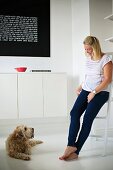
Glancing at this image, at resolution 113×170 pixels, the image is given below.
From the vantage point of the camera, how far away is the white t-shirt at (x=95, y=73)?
2428 mm

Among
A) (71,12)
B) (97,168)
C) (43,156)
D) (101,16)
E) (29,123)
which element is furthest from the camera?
(71,12)

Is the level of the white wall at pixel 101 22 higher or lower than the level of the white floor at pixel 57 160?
higher

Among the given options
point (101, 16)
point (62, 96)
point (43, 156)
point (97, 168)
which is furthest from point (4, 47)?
point (97, 168)

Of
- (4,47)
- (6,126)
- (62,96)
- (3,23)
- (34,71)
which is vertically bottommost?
(6,126)

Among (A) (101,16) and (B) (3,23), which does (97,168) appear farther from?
(B) (3,23)

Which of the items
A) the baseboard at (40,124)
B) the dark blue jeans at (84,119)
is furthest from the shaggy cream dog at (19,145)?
the baseboard at (40,124)

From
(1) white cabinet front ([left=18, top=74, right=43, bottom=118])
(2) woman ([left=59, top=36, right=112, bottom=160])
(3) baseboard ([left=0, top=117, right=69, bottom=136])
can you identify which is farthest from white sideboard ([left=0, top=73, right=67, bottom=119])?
(2) woman ([left=59, top=36, right=112, bottom=160])

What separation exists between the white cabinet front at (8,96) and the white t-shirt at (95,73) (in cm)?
143

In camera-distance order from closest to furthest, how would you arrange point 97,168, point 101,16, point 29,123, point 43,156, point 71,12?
1. point 97,168
2. point 43,156
3. point 101,16
4. point 29,123
5. point 71,12

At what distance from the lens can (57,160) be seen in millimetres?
2227

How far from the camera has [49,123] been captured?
160 inches

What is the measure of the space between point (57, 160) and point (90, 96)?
2.06 feet

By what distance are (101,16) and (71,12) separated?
71cm

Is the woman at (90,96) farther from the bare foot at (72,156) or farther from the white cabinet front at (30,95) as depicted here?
the white cabinet front at (30,95)
